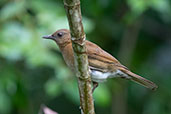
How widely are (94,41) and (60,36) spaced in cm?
160

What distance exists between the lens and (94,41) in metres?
6.35

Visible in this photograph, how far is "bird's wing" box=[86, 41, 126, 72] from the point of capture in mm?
4488

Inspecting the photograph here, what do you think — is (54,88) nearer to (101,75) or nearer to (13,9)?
(101,75)

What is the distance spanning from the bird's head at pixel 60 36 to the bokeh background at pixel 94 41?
4.6 inches

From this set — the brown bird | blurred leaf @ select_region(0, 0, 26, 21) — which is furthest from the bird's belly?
blurred leaf @ select_region(0, 0, 26, 21)

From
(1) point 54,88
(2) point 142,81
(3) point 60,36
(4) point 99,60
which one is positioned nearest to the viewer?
(2) point 142,81

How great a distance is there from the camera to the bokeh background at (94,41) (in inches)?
193

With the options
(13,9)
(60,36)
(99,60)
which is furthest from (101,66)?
(13,9)

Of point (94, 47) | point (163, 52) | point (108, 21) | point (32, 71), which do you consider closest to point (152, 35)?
point (163, 52)

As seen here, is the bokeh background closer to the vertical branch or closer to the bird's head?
the bird's head

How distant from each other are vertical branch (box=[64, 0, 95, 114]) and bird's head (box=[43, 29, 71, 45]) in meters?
1.32

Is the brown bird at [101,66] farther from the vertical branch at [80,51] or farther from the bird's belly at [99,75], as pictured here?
the vertical branch at [80,51]

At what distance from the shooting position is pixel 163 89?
247 inches

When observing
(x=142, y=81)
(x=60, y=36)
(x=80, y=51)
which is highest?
(x=80, y=51)
